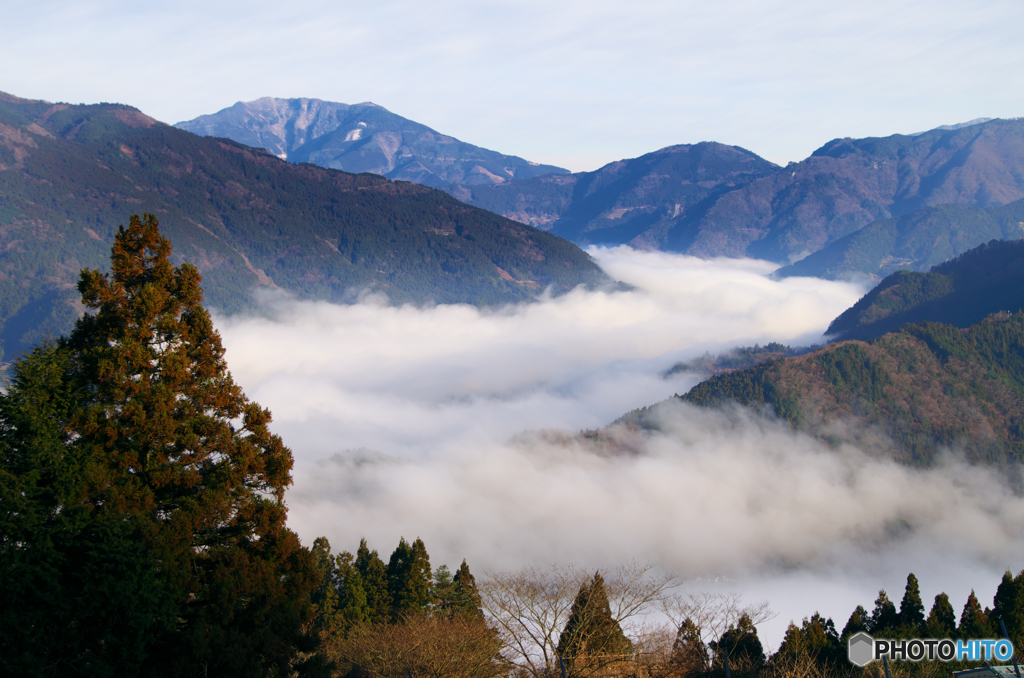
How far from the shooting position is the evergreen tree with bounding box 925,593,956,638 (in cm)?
6438

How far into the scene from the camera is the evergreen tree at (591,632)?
36594mm

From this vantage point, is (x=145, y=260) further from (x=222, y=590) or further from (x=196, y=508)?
(x=222, y=590)

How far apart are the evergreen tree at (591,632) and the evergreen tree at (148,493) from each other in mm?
15398

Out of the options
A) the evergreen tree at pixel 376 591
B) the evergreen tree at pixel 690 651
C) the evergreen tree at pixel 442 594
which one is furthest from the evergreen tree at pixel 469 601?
the evergreen tree at pixel 690 651

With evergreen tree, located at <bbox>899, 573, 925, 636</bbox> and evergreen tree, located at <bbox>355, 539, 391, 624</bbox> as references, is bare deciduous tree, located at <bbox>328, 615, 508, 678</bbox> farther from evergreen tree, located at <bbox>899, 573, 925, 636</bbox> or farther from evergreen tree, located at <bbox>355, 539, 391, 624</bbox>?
evergreen tree, located at <bbox>899, 573, 925, 636</bbox>

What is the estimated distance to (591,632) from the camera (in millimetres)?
39562

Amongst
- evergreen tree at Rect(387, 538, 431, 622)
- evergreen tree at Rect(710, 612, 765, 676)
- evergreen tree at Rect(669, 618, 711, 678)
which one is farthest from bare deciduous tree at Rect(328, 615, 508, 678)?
evergreen tree at Rect(387, 538, 431, 622)

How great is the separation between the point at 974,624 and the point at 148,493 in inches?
2807

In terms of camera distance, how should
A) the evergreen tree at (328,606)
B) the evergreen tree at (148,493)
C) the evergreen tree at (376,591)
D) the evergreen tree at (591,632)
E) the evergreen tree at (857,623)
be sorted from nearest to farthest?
the evergreen tree at (148,493)
the evergreen tree at (591,632)
the evergreen tree at (328,606)
the evergreen tree at (376,591)
the evergreen tree at (857,623)

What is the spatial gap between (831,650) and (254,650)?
51554 mm

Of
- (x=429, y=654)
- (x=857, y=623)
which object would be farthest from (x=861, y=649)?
(x=429, y=654)

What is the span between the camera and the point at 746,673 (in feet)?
150

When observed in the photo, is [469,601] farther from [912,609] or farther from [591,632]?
[912,609]

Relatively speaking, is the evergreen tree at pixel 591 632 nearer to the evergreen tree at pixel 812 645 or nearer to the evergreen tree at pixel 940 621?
the evergreen tree at pixel 812 645
